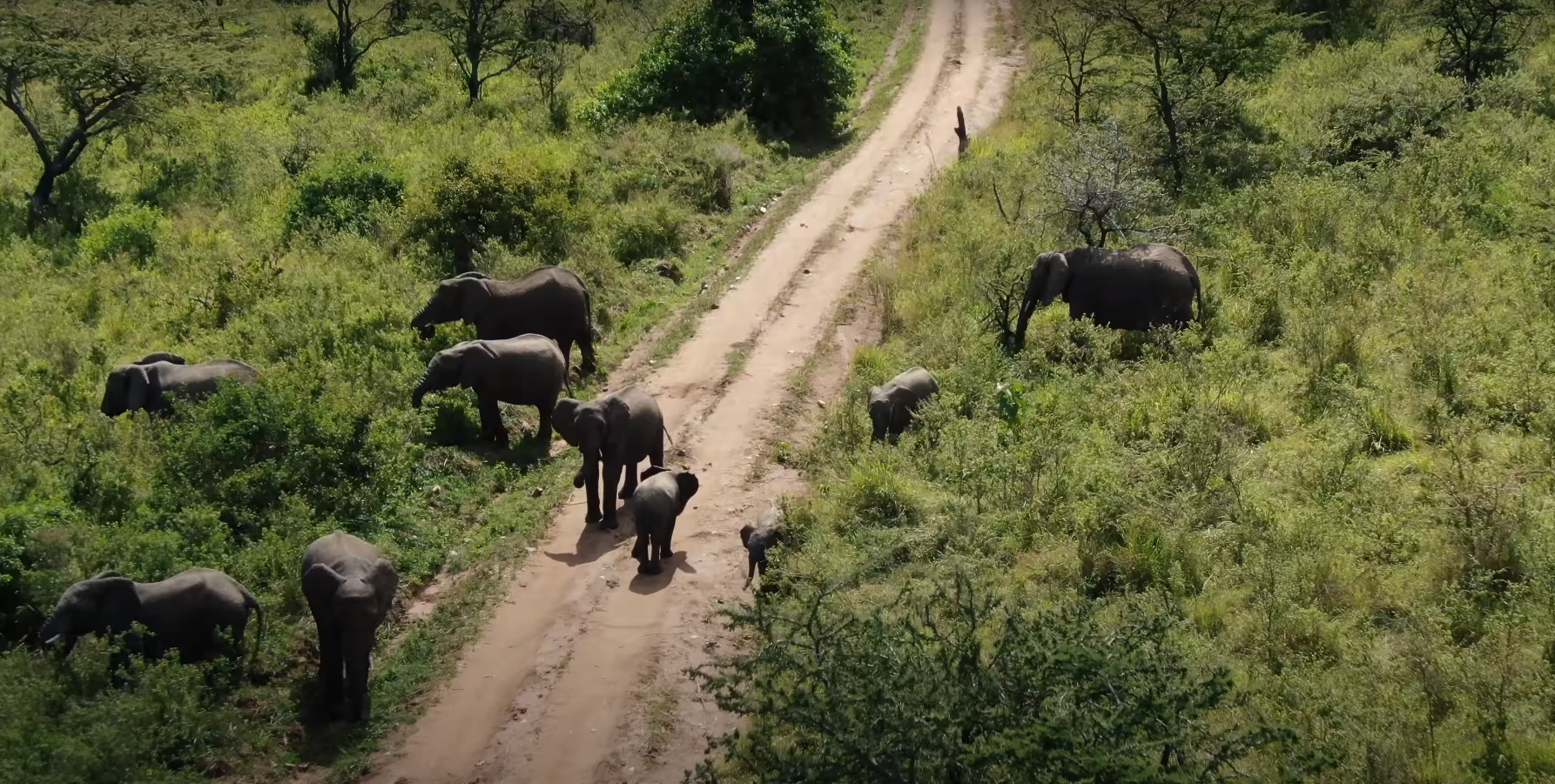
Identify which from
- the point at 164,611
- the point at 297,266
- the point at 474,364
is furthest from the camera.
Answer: the point at 297,266

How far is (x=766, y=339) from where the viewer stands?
21.3 m

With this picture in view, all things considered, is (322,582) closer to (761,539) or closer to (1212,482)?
(761,539)

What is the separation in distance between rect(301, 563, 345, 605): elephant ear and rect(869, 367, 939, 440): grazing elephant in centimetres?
720

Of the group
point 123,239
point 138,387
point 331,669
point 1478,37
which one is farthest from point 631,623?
point 1478,37

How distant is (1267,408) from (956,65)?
2790 centimetres

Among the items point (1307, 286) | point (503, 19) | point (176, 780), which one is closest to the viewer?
point (176, 780)

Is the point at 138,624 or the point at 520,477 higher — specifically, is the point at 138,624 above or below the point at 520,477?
above

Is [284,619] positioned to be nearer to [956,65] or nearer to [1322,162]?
[1322,162]

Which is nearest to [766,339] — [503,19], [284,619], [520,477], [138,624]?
[520,477]

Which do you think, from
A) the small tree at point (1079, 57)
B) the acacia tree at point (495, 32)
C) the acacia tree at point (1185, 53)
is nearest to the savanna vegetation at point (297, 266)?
the acacia tree at point (495, 32)

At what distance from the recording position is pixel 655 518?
14203 millimetres

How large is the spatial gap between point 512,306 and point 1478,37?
75.7ft

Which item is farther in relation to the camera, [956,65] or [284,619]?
[956,65]

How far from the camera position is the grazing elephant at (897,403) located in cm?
1669
